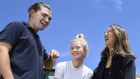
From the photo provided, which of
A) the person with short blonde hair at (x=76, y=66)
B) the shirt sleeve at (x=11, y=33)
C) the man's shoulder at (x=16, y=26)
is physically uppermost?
the man's shoulder at (x=16, y=26)

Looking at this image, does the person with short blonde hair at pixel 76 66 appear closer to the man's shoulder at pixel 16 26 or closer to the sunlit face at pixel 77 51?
the sunlit face at pixel 77 51

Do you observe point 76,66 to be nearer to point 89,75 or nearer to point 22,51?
point 89,75

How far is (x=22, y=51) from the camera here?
13.4ft

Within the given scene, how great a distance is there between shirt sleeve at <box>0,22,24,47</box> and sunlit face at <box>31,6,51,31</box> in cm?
32

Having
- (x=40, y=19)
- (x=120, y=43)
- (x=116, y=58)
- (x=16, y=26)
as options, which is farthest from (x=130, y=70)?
(x=16, y=26)

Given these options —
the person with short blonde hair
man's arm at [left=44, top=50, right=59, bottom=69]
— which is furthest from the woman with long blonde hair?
man's arm at [left=44, top=50, right=59, bottom=69]

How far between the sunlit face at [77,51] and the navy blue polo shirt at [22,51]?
95 cm

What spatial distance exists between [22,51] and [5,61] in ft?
0.97

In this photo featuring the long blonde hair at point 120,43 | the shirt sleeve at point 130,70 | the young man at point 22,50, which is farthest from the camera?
the long blonde hair at point 120,43

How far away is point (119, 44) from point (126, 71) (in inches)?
18.8

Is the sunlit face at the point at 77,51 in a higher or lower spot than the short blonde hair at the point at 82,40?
lower

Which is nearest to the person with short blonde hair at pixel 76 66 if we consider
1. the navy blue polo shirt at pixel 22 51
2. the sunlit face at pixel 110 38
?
the sunlit face at pixel 110 38

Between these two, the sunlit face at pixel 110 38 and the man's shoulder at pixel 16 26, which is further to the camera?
the sunlit face at pixel 110 38

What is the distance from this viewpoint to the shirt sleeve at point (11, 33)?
13.0 feet
